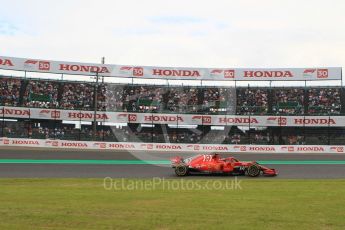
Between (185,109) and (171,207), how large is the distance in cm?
3335

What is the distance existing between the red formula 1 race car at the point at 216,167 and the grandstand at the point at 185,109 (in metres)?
19.0

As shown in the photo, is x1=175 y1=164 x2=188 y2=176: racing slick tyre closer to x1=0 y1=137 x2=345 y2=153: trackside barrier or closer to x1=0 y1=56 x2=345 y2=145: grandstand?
x1=0 y1=137 x2=345 y2=153: trackside barrier

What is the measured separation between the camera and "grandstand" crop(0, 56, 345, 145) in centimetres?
4059

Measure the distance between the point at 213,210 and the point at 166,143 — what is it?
1117 inches

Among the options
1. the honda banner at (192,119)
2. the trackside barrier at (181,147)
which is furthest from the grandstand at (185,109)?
the trackside barrier at (181,147)

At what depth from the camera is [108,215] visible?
902 cm

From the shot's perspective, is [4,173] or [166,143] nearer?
[4,173]

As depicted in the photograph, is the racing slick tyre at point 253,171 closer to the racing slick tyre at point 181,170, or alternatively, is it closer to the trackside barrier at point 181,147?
the racing slick tyre at point 181,170

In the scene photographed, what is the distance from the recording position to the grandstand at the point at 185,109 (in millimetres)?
40594

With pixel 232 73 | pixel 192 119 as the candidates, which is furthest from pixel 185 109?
pixel 232 73

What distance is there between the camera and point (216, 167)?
19.5 metres

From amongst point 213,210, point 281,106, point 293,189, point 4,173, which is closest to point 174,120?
point 281,106

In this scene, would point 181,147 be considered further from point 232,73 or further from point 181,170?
point 181,170

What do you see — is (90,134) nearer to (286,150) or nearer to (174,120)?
(174,120)
